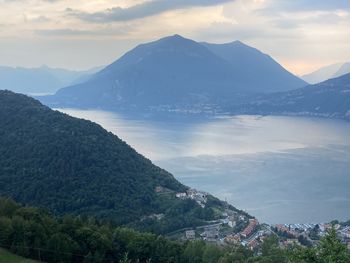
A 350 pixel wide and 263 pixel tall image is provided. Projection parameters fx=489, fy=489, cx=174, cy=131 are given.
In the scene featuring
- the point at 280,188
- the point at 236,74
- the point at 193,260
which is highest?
the point at 236,74

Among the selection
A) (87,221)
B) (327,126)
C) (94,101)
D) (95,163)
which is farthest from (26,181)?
(94,101)

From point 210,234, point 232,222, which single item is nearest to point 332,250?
point 210,234

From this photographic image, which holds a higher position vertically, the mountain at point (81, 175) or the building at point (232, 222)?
the mountain at point (81, 175)

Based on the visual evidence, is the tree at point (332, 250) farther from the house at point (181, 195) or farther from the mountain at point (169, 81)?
the mountain at point (169, 81)

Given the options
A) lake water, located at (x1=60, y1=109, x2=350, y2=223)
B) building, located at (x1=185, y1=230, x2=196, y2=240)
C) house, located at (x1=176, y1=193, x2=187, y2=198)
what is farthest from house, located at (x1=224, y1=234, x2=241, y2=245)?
lake water, located at (x1=60, y1=109, x2=350, y2=223)

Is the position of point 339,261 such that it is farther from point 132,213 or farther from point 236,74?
point 236,74

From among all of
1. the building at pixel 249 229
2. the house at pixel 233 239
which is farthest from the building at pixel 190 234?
the building at pixel 249 229

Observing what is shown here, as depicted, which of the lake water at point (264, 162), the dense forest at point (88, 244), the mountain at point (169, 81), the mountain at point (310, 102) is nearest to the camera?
the dense forest at point (88, 244)

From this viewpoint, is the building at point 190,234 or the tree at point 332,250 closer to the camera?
the tree at point 332,250
